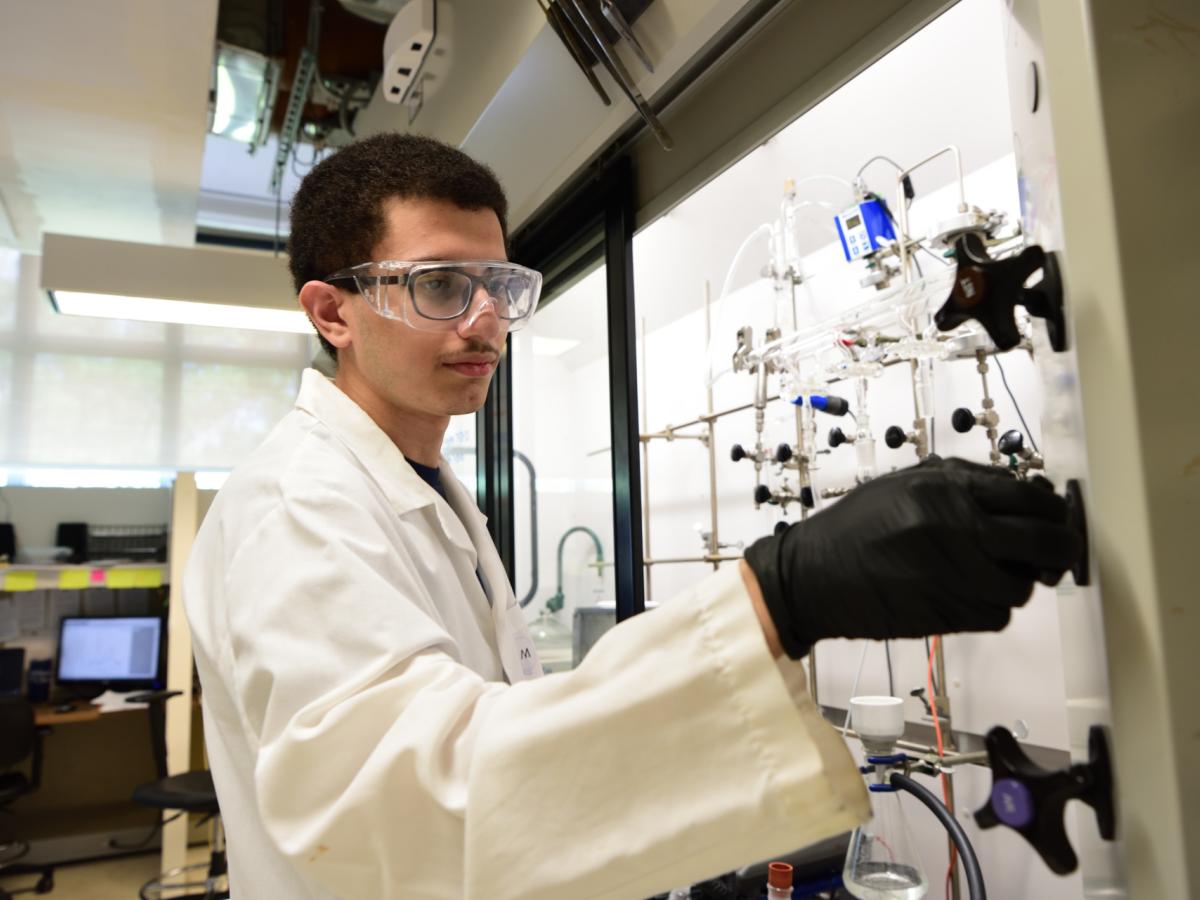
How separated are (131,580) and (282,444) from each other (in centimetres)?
376

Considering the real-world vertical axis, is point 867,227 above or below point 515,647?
above

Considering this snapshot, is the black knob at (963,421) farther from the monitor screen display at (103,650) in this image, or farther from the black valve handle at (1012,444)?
the monitor screen display at (103,650)

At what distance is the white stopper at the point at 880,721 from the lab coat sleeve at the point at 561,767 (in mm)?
933

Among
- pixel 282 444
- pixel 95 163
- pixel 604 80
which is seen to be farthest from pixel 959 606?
pixel 95 163

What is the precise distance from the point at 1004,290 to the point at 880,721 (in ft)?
3.31

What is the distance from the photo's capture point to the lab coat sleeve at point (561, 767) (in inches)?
19.5

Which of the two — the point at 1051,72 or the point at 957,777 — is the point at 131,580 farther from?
the point at 1051,72

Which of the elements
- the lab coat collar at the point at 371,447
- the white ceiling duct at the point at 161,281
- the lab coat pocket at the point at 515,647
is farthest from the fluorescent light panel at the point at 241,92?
the lab coat pocket at the point at 515,647

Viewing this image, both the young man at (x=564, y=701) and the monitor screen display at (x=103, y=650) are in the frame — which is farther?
the monitor screen display at (x=103, y=650)

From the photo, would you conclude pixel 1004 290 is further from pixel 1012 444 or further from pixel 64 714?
pixel 64 714

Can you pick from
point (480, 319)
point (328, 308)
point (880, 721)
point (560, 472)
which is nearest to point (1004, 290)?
point (480, 319)

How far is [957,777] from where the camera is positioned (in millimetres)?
2107

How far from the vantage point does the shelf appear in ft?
12.6

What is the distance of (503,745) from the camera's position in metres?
0.53
